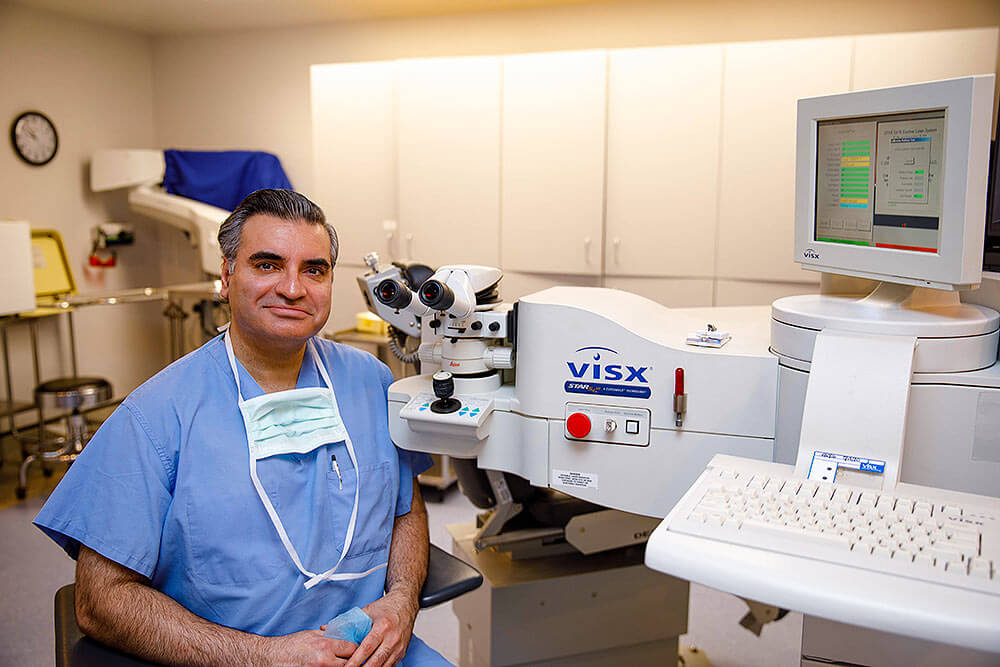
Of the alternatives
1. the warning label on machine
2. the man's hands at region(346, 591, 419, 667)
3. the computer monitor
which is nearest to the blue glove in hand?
the man's hands at region(346, 591, 419, 667)

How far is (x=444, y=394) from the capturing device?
A: 142cm

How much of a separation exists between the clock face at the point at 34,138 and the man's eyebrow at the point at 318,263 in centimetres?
376

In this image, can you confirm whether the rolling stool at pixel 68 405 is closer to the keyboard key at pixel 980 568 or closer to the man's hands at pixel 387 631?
the man's hands at pixel 387 631

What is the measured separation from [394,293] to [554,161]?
2294 millimetres

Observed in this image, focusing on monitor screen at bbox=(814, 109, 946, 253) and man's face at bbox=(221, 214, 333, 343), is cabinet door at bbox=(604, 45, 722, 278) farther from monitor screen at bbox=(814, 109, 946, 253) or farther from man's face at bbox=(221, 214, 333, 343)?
man's face at bbox=(221, 214, 333, 343)

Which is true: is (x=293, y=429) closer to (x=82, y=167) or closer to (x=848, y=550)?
(x=848, y=550)

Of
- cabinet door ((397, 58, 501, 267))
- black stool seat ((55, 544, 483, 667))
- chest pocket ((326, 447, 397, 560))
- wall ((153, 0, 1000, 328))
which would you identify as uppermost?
wall ((153, 0, 1000, 328))

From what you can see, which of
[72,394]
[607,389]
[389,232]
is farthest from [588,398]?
[72,394]

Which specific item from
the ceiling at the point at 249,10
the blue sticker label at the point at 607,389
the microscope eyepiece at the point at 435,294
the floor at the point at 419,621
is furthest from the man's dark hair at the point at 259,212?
the ceiling at the point at 249,10

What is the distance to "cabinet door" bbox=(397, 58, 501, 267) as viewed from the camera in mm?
3588

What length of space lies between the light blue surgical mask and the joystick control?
184 millimetres

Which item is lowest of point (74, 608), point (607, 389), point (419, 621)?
point (419, 621)

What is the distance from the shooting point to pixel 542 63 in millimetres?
3455

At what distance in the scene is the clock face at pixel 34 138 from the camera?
4.28 meters
